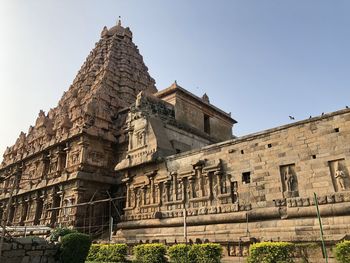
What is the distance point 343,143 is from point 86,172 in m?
19.2

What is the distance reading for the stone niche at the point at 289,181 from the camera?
1256 cm

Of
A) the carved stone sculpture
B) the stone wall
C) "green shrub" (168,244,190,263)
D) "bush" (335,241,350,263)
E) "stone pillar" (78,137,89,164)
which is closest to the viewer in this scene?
"bush" (335,241,350,263)

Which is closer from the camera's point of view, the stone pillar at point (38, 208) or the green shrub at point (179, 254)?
the green shrub at point (179, 254)

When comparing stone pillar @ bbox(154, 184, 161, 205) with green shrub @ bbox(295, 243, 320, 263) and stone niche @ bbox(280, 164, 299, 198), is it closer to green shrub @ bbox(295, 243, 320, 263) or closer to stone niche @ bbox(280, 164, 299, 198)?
stone niche @ bbox(280, 164, 299, 198)

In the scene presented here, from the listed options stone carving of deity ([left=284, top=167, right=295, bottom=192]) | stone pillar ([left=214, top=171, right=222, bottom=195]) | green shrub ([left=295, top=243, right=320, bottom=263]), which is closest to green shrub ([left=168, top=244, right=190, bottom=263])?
stone pillar ([left=214, top=171, right=222, bottom=195])

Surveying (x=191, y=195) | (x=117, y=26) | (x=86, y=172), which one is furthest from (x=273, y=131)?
(x=117, y=26)

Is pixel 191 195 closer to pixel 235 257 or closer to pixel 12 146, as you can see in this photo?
pixel 235 257

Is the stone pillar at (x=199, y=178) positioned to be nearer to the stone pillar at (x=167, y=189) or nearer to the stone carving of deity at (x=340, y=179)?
the stone pillar at (x=167, y=189)

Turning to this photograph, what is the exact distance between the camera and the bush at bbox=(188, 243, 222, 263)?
1107cm

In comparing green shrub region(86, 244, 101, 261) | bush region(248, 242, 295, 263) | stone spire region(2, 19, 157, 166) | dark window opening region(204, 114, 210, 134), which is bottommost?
green shrub region(86, 244, 101, 261)

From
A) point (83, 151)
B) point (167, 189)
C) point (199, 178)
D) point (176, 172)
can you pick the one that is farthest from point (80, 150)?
point (199, 178)

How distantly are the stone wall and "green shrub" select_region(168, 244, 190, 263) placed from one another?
14.6ft

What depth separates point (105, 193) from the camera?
25.7m

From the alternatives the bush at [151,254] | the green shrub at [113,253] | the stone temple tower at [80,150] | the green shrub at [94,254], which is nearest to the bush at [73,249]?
the bush at [151,254]
